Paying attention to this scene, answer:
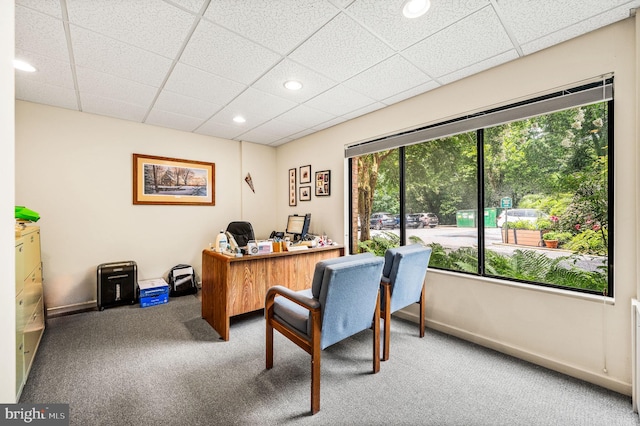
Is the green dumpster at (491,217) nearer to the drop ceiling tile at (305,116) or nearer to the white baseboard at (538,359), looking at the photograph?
the white baseboard at (538,359)

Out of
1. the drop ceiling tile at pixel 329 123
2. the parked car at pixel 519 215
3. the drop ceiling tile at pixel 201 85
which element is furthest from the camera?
the drop ceiling tile at pixel 329 123

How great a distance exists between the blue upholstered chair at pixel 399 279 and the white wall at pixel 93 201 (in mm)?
3413

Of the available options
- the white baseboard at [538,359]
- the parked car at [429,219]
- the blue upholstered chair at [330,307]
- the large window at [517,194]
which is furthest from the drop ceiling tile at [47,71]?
the white baseboard at [538,359]

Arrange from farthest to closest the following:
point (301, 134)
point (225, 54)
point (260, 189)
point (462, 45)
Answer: point (260, 189), point (301, 134), point (225, 54), point (462, 45)

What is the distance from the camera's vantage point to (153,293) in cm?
365

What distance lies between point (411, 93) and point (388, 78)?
0.49m

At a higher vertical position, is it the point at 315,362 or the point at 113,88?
the point at 113,88

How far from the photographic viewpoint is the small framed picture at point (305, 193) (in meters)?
4.56

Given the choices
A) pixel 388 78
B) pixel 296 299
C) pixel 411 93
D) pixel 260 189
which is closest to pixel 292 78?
pixel 388 78

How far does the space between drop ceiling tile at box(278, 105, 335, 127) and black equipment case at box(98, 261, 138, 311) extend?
3022 mm

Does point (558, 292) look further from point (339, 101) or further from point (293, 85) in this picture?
point (293, 85)

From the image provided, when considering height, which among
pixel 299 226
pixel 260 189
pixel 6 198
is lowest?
pixel 299 226

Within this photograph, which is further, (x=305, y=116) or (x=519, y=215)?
(x=305, y=116)

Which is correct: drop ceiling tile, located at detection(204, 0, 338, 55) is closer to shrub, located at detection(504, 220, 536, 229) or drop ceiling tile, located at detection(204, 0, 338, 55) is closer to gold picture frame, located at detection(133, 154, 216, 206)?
shrub, located at detection(504, 220, 536, 229)
